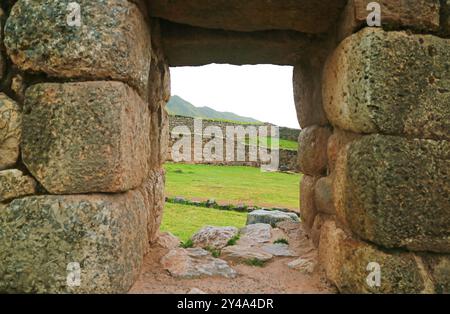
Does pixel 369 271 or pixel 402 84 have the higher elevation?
pixel 402 84

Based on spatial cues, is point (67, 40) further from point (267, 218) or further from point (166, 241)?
point (267, 218)

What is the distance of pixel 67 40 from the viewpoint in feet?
7.37

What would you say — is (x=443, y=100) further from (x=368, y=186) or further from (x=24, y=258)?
(x=24, y=258)

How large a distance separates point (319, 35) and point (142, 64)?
170 centimetres

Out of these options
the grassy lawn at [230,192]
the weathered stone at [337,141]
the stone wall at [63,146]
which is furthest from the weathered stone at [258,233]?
the grassy lawn at [230,192]

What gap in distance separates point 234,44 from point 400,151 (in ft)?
6.26

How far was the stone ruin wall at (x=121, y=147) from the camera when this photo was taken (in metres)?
2.21

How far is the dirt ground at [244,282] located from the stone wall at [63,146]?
0.40 m

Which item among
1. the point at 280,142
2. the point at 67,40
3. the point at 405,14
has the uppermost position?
the point at 405,14

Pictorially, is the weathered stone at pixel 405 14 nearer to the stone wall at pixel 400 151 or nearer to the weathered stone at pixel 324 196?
the stone wall at pixel 400 151

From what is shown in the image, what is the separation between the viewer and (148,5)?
2.93 m

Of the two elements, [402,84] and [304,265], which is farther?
[304,265]

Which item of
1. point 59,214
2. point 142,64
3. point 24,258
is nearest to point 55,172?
point 59,214

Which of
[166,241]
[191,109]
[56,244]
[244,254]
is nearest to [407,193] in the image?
[244,254]
